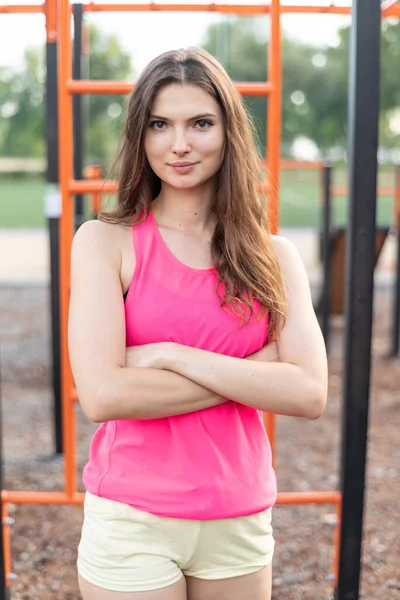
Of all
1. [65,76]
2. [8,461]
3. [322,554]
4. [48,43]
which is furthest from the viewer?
[8,461]

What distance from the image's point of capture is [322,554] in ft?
10.9

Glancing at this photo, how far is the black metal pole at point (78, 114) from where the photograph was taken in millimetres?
4402

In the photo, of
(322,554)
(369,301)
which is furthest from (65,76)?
(322,554)

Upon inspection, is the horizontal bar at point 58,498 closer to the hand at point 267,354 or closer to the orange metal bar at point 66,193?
the orange metal bar at point 66,193

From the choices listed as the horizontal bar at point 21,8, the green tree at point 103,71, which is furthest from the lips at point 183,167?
the green tree at point 103,71

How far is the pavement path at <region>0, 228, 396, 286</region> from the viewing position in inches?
436

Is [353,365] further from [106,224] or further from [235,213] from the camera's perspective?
[106,224]

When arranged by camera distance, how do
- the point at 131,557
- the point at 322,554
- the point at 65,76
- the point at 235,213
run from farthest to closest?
the point at 322,554 → the point at 65,76 → the point at 235,213 → the point at 131,557

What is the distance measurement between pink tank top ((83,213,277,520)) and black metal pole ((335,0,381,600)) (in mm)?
614

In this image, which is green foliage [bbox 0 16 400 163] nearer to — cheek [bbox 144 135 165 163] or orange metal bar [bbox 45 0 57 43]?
orange metal bar [bbox 45 0 57 43]

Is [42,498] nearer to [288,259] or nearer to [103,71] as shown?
[288,259]

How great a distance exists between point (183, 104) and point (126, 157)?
0.18m

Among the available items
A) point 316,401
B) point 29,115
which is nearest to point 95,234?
point 316,401

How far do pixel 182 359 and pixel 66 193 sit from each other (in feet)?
4.05
